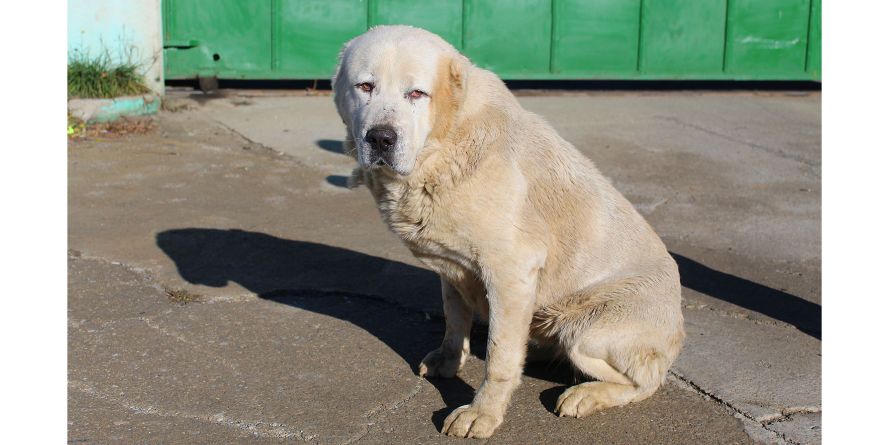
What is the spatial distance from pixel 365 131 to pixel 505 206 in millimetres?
614

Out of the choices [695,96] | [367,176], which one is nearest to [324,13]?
[695,96]

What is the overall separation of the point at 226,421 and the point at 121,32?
6518mm

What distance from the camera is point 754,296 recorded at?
213 inches

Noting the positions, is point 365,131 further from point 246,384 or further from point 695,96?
point 695,96

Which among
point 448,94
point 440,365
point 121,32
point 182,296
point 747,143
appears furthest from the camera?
point 121,32

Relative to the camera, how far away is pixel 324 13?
1067cm

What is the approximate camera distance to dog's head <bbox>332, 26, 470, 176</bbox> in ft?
11.7

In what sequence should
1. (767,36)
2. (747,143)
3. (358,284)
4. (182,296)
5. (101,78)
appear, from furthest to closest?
(767,36), (747,143), (101,78), (358,284), (182,296)

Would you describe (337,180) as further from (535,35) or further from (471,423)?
(535,35)

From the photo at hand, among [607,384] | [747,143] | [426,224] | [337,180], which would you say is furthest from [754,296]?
[747,143]

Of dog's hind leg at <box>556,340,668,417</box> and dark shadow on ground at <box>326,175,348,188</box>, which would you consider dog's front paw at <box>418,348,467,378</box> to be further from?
dark shadow on ground at <box>326,175,348,188</box>

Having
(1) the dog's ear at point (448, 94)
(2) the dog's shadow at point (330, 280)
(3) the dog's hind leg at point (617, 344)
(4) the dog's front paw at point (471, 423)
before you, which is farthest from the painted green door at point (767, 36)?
(4) the dog's front paw at point (471, 423)

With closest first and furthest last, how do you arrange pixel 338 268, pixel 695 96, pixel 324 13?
pixel 338 268, pixel 324 13, pixel 695 96

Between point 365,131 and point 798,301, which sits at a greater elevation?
point 365,131
